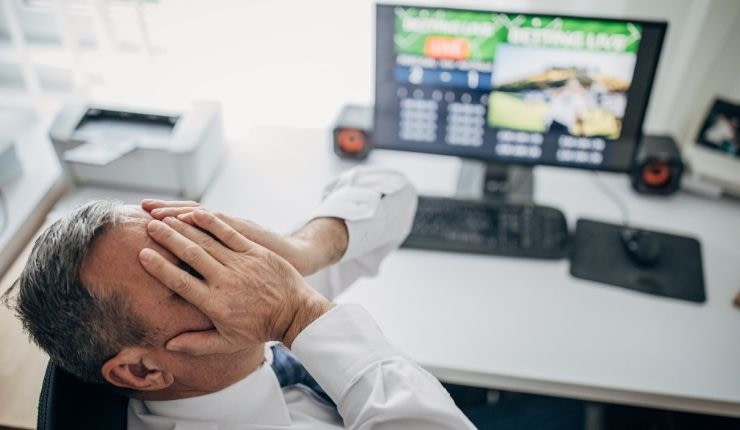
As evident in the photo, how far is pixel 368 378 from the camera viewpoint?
841mm

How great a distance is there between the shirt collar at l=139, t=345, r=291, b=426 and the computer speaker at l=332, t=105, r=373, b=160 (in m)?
0.81

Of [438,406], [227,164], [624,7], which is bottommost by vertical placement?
[227,164]

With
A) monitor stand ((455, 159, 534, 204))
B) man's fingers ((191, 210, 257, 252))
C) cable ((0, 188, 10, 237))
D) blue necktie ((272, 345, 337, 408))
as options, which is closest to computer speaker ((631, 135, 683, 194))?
monitor stand ((455, 159, 534, 204))

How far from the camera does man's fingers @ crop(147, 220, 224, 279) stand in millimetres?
796

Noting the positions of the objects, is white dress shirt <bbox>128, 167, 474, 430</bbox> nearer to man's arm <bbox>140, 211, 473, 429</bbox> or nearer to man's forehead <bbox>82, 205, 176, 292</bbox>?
man's arm <bbox>140, 211, 473, 429</bbox>

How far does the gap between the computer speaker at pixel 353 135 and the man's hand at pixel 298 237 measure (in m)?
0.56

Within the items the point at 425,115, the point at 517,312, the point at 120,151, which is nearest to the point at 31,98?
the point at 120,151

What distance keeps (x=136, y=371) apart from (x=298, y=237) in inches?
14.5

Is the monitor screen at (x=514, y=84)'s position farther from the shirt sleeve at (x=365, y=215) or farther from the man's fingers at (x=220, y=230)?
the man's fingers at (x=220, y=230)

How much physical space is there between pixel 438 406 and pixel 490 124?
85 centimetres

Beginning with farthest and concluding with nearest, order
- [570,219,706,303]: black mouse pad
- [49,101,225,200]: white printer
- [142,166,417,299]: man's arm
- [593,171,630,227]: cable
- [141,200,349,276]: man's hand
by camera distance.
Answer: [593,171,630,227]: cable
[49,101,225,200]: white printer
[570,219,706,303]: black mouse pad
[142,166,417,299]: man's arm
[141,200,349,276]: man's hand

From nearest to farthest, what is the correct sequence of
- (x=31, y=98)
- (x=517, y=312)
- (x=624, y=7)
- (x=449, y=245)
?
(x=517, y=312) < (x=449, y=245) < (x=624, y=7) < (x=31, y=98)

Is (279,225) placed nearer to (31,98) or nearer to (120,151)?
(120,151)

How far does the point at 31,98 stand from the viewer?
1806 mm
